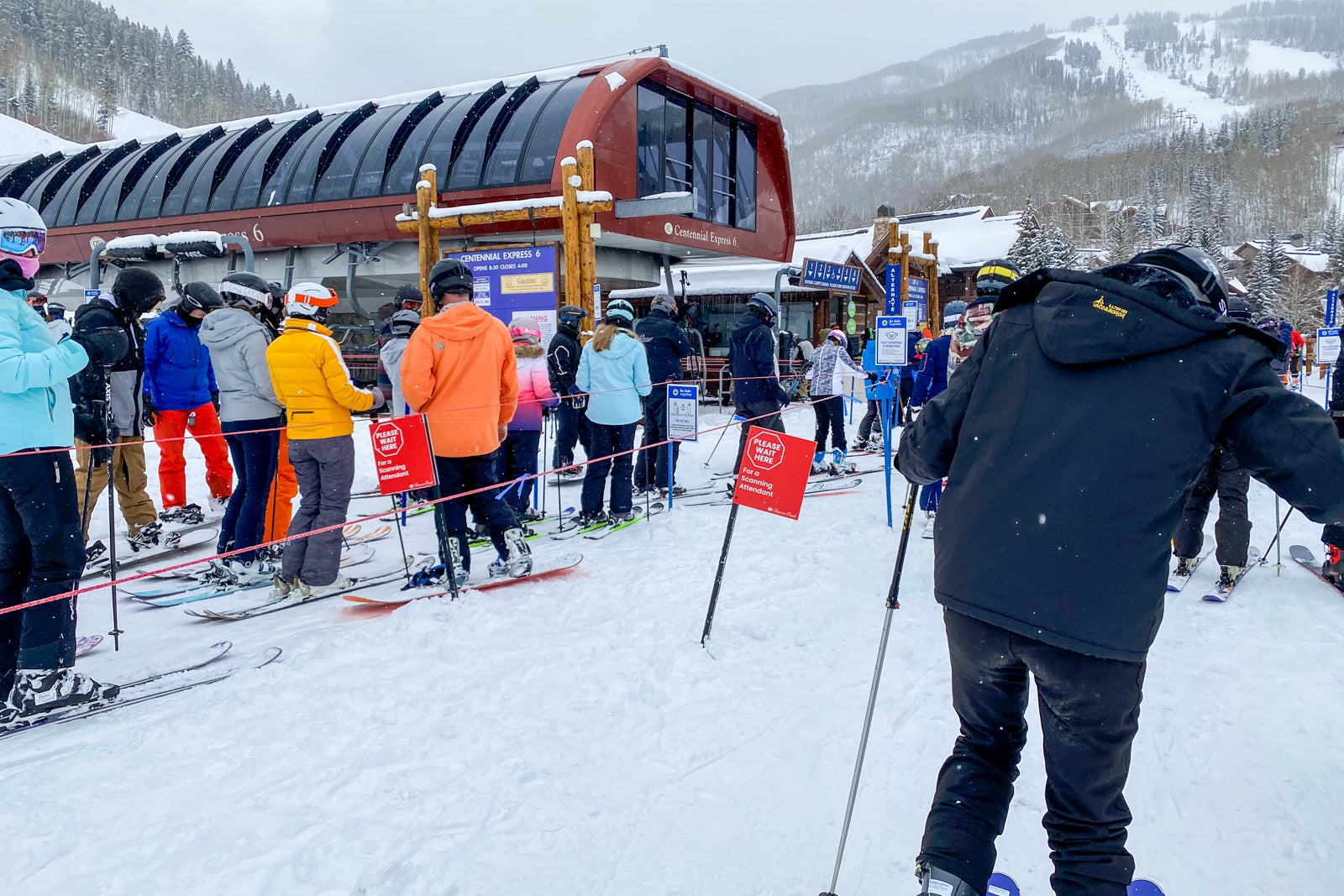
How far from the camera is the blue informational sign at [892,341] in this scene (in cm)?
828

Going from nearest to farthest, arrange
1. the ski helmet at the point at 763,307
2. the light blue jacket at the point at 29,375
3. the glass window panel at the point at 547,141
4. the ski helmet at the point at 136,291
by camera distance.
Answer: the light blue jacket at the point at 29,375
the ski helmet at the point at 136,291
the ski helmet at the point at 763,307
the glass window panel at the point at 547,141

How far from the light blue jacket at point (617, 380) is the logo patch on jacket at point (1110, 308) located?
5.17 m

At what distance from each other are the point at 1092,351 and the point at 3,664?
14.2ft

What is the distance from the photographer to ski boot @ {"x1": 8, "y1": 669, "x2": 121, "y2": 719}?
321cm

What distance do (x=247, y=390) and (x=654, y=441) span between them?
411cm

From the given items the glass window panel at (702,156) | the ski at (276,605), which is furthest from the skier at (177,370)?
the glass window panel at (702,156)

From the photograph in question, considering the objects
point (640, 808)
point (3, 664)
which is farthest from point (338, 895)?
point (3, 664)

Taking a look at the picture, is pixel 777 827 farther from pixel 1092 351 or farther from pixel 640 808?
pixel 1092 351

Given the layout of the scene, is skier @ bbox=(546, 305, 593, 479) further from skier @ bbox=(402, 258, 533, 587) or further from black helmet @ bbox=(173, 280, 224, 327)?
black helmet @ bbox=(173, 280, 224, 327)

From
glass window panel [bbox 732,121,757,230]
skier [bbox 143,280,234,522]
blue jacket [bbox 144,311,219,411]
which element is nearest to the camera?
skier [bbox 143,280,234,522]

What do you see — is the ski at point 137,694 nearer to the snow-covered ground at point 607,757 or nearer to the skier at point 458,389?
the snow-covered ground at point 607,757

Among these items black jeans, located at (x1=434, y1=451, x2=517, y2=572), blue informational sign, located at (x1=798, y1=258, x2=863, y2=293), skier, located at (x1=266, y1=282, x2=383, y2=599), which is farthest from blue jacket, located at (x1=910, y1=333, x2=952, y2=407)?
blue informational sign, located at (x1=798, y1=258, x2=863, y2=293)

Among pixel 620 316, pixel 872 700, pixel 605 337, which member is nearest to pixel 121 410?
pixel 605 337

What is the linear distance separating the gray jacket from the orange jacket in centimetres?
111
